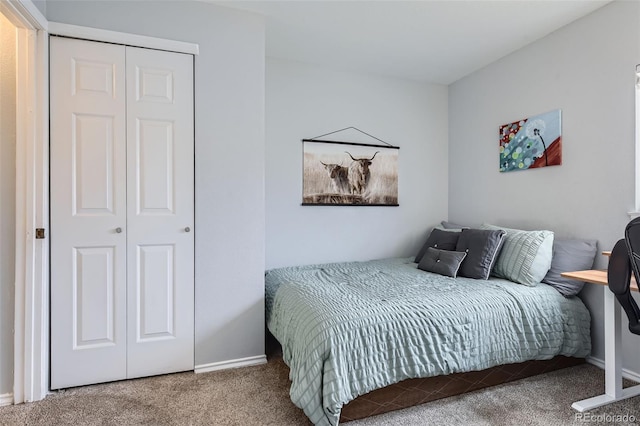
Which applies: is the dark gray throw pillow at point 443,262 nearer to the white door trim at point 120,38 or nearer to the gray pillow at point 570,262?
the gray pillow at point 570,262

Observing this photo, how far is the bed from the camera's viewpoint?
5.15ft

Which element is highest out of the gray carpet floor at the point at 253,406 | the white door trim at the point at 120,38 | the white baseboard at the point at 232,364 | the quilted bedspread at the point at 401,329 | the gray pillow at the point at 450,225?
the white door trim at the point at 120,38

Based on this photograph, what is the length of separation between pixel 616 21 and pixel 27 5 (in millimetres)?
3481

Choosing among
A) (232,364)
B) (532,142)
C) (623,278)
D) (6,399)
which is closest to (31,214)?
(6,399)

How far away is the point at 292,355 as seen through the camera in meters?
1.83

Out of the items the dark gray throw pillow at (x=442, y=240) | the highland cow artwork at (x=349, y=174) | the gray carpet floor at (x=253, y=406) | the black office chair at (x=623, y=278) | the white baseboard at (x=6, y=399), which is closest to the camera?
the black office chair at (x=623, y=278)

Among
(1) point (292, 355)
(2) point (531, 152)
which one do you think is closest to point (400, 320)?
(1) point (292, 355)

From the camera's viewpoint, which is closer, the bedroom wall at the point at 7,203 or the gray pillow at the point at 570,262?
the bedroom wall at the point at 7,203

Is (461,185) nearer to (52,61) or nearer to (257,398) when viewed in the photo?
(257,398)

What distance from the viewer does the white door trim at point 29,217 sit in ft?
5.98

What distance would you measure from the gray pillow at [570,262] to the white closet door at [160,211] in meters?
2.51

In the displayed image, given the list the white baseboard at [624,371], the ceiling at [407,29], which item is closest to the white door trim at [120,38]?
the ceiling at [407,29]

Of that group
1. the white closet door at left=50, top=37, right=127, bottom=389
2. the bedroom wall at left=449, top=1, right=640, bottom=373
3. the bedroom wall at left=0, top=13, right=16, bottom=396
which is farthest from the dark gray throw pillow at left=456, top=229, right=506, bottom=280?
the bedroom wall at left=0, top=13, right=16, bottom=396

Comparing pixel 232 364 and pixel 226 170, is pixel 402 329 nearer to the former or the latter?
pixel 232 364
